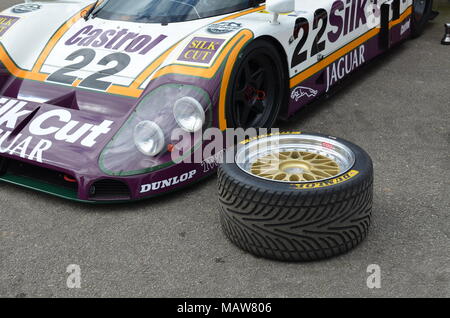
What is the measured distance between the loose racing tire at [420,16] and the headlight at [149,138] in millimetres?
4505

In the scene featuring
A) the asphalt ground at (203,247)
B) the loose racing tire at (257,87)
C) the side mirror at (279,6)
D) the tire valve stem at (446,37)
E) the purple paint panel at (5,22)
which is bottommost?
the tire valve stem at (446,37)

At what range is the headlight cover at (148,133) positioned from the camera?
3396 millimetres

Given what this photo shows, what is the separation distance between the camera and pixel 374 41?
5.67m

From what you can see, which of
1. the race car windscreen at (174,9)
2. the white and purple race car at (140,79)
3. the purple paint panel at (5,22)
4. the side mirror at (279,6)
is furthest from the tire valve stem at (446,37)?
the purple paint panel at (5,22)

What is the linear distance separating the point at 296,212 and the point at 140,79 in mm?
1650

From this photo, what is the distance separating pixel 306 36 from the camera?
14.4 feet

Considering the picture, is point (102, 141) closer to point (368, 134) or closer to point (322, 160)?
point (322, 160)

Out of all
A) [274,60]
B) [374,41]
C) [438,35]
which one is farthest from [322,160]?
[438,35]

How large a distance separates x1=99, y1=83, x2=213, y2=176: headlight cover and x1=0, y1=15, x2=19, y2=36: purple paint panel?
1603mm

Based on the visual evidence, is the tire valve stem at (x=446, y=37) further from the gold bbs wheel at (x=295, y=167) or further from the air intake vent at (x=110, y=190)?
the air intake vent at (x=110, y=190)

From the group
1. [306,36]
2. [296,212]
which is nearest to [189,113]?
[296,212]

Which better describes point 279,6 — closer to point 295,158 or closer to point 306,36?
point 306,36

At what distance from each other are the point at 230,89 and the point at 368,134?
135cm

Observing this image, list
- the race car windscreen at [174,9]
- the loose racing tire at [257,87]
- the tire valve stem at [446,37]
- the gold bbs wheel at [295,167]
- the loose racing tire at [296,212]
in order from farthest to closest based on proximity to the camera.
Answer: the tire valve stem at [446,37]
the race car windscreen at [174,9]
the loose racing tire at [257,87]
the gold bbs wheel at [295,167]
the loose racing tire at [296,212]
